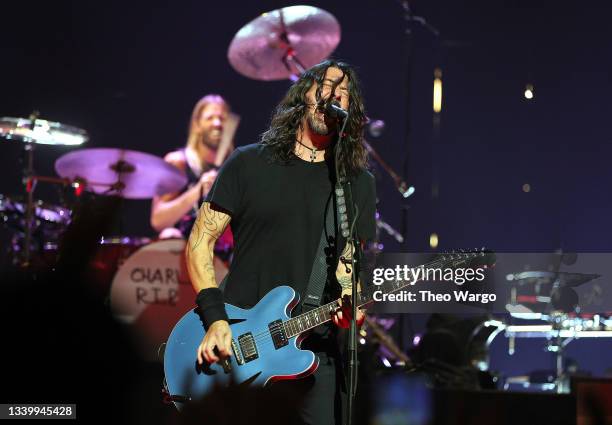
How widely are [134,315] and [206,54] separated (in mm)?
3129

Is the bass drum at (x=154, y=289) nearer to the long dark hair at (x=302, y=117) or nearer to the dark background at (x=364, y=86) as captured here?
the dark background at (x=364, y=86)

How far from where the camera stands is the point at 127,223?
832cm

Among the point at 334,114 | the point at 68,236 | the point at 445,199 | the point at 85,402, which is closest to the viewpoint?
the point at 334,114

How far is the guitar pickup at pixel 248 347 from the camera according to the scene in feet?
11.0

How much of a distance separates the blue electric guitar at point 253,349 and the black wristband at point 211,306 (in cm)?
11

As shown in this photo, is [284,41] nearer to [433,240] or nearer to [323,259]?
[433,240]

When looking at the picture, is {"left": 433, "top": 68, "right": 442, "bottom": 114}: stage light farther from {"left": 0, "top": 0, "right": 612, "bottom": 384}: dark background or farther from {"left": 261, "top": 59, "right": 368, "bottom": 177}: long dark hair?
{"left": 261, "top": 59, "right": 368, "bottom": 177}: long dark hair

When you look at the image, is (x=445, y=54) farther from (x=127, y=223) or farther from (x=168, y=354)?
(x=168, y=354)

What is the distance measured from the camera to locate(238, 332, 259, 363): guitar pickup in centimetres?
334

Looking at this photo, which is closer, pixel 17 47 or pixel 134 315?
pixel 134 315

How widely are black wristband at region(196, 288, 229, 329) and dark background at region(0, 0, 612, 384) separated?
4.13 meters

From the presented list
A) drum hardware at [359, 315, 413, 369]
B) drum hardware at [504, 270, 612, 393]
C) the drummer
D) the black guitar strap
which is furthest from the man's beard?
the drummer

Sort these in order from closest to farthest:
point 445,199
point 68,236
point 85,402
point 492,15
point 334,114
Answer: point 334,114 < point 85,402 < point 68,236 < point 492,15 < point 445,199

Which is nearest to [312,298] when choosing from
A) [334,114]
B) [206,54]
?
[334,114]
